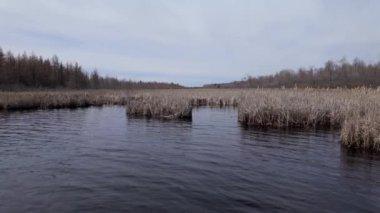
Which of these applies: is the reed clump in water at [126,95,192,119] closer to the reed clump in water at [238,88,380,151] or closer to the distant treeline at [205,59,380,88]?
the reed clump in water at [238,88,380,151]

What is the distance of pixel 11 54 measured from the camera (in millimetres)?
73938

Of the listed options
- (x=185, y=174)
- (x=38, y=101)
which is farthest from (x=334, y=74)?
(x=185, y=174)

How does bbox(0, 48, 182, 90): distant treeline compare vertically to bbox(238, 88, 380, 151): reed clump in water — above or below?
above

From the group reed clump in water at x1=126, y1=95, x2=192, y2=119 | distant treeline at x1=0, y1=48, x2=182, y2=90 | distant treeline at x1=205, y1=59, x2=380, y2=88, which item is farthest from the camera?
distant treeline at x1=205, y1=59, x2=380, y2=88

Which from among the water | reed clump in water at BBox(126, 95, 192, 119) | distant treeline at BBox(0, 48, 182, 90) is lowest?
the water

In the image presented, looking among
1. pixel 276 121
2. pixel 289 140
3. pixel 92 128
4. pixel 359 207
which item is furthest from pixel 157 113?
pixel 359 207

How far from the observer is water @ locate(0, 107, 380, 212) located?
7.01 meters

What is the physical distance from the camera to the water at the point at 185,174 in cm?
701

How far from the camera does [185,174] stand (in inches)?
364

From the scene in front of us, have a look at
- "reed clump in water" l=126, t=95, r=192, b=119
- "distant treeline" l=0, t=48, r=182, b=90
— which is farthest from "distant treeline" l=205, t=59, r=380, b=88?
"reed clump in water" l=126, t=95, r=192, b=119

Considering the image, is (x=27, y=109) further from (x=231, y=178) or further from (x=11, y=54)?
(x=11, y=54)

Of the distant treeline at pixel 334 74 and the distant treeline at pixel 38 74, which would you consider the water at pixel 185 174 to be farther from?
the distant treeline at pixel 334 74

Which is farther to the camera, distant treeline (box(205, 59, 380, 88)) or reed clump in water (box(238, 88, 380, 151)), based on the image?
distant treeline (box(205, 59, 380, 88))

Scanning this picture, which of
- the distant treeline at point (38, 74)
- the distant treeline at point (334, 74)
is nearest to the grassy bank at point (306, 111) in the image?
the distant treeline at point (38, 74)
